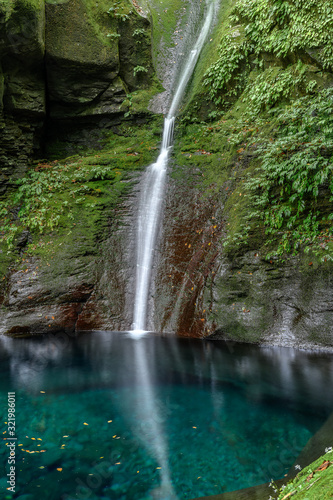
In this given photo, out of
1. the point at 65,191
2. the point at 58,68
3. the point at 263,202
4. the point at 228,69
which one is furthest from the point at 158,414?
the point at 58,68

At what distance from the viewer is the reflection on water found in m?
3.00

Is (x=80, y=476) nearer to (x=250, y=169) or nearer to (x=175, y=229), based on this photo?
(x=175, y=229)

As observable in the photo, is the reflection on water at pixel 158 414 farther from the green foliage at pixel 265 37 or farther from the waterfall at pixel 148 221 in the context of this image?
the green foliage at pixel 265 37

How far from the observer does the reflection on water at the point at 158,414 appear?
300 centimetres

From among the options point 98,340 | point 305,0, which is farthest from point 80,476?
point 305,0

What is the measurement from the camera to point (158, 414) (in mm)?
4219

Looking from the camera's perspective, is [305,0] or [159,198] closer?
[305,0]

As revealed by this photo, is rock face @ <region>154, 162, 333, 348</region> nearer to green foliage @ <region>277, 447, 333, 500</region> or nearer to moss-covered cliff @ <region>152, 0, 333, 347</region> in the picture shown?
moss-covered cliff @ <region>152, 0, 333, 347</region>

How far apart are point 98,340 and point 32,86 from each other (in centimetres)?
855

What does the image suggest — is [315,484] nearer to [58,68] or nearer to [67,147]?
[58,68]

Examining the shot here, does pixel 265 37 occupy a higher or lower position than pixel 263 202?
higher

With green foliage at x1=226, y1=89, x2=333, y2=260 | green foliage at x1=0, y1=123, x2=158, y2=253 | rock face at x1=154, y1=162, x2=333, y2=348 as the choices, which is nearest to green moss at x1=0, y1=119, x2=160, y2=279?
green foliage at x1=0, y1=123, x2=158, y2=253

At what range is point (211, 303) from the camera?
7.23 meters

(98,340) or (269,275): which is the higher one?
(269,275)
